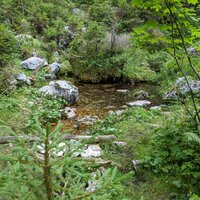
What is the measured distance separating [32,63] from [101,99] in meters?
3.78

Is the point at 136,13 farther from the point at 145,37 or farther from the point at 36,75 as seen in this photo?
the point at 145,37

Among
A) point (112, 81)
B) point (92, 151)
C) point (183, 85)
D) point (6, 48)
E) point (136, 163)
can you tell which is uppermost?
point (183, 85)

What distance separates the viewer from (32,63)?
11.3m

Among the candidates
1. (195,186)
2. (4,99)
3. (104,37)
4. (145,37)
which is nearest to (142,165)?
(195,186)

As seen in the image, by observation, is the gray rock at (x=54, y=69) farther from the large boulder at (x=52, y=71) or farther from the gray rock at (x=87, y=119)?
the gray rock at (x=87, y=119)

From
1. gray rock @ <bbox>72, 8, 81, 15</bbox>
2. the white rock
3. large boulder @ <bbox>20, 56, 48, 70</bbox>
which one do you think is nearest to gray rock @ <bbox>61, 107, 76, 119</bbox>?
the white rock

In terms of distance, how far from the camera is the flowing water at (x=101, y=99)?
24.9 ft

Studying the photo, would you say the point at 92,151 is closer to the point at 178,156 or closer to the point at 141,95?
the point at 178,156

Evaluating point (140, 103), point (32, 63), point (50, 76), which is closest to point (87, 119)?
point (140, 103)

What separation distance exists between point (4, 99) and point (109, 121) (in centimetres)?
277

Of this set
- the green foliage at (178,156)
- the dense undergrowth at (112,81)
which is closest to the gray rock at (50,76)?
the dense undergrowth at (112,81)

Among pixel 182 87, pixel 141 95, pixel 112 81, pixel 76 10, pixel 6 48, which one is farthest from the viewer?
pixel 76 10

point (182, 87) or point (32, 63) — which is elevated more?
point (182, 87)

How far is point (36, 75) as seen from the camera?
10414 millimetres
